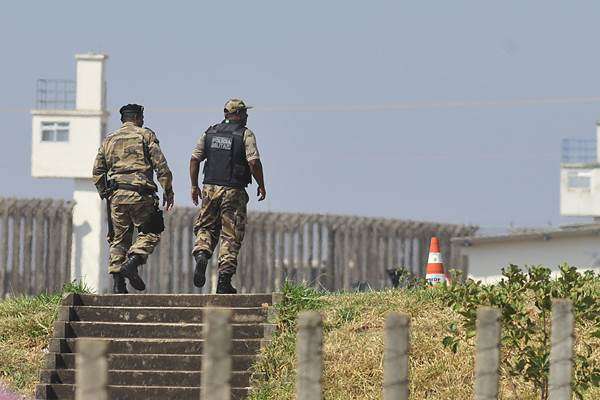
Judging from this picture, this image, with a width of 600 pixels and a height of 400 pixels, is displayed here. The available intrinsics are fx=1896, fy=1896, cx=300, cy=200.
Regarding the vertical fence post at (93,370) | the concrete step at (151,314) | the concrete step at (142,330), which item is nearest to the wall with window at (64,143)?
the concrete step at (151,314)

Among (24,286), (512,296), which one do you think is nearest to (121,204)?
(512,296)

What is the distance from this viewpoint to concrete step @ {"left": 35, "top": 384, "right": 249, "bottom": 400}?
15.3m

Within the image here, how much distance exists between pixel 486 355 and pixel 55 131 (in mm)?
21891

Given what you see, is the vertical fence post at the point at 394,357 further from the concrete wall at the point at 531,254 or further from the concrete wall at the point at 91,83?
the concrete wall at the point at 91,83

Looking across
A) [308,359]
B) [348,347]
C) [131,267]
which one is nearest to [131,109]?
[131,267]

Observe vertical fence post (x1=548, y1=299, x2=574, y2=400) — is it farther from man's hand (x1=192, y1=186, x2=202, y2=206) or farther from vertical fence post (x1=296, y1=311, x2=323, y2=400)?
man's hand (x1=192, y1=186, x2=202, y2=206)

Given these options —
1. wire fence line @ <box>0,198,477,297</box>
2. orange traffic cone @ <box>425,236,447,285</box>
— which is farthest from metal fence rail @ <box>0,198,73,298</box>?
orange traffic cone @ <box>425,236,447,285</box>

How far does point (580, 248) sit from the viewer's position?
31234mm

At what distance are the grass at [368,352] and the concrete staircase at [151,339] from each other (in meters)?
0.23

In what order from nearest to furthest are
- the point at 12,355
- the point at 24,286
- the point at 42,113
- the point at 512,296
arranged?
the point at 512,296 → the point at 12,355 → the point at 24,286 → the point at 42,113

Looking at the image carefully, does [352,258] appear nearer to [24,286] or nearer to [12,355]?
[24,286]

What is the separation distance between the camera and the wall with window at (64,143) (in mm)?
32062

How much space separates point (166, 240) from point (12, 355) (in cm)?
1496

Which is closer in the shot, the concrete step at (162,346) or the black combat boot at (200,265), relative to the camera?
the concrete step at (162,346)
